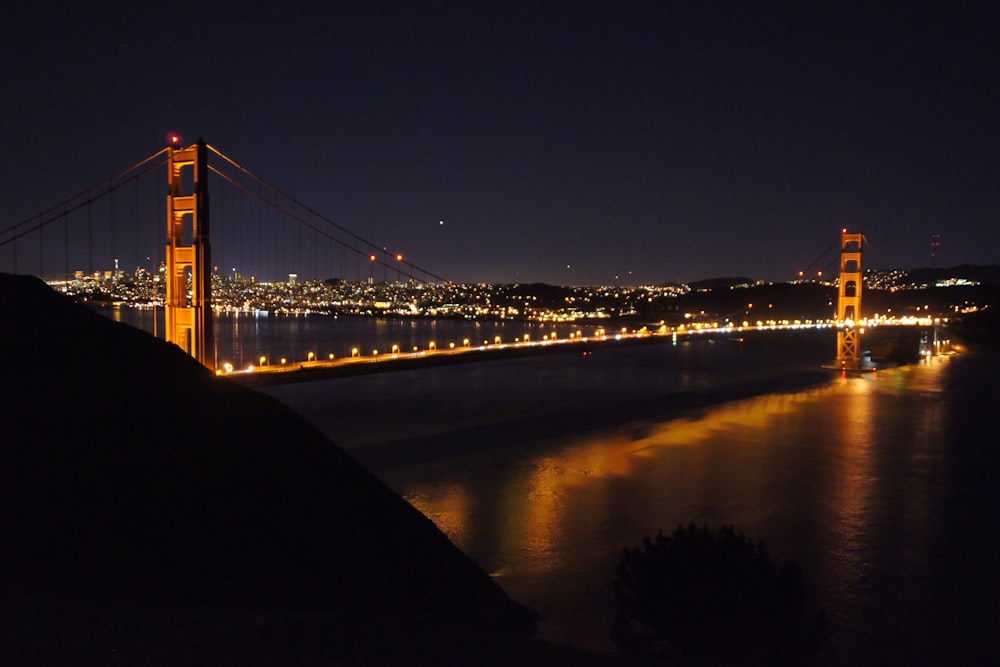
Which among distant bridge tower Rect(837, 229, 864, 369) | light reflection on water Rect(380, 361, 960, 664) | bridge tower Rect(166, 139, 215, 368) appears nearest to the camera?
light reflection on water Rect(380, 361, 960, 664)

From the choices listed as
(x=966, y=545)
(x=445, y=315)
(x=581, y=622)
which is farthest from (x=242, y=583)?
(x=445, y=315)

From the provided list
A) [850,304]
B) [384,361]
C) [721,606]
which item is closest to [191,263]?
[384,361]

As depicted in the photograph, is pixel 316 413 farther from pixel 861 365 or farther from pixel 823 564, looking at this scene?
pixel 861 365

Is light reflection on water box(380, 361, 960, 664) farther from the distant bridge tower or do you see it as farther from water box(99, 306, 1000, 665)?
the distant bridge tower

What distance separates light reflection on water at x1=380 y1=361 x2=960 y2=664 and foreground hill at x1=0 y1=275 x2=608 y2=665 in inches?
88.8

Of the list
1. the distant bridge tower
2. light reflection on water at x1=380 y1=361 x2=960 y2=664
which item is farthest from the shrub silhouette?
the distant bridge tower

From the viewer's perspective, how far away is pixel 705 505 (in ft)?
46.5

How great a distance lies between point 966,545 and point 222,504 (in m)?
10.6

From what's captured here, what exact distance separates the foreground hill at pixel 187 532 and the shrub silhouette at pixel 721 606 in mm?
1114

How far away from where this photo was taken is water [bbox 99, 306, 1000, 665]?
29.9 ft

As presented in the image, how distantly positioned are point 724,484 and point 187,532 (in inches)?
480

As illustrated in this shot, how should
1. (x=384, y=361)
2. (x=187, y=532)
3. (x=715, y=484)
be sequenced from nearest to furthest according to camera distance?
(x=187, y=532) < (x=715, y=484) < (x=384, y=361)

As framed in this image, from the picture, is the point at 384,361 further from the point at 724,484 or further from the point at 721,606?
the point at 721,606

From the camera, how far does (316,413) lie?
2856cm
